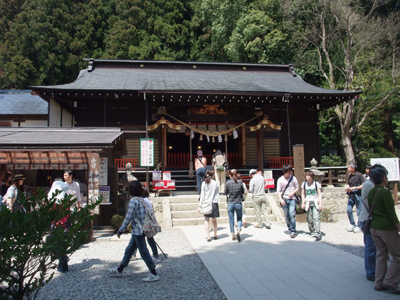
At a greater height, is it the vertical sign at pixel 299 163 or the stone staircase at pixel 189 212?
the vertical sign at pixel 299 163

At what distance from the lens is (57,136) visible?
25.6 feet

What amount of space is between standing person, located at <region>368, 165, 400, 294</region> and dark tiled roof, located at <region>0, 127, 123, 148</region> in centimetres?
560

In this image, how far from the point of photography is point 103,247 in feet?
21.1

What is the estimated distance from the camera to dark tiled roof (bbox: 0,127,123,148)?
7.01 metres

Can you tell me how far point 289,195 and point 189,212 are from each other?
3.41 meters

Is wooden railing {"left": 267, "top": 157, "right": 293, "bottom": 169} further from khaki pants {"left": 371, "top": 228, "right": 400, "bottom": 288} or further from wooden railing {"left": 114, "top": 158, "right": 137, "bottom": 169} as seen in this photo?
khaki pants {"left": 371, "top": 228, "right": 400, "bottom": 288}

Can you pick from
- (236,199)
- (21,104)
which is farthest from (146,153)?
(21,104)

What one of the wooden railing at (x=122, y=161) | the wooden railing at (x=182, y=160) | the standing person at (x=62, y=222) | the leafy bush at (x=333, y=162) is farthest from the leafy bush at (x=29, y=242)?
the leafy bush at (x=333, y=162)

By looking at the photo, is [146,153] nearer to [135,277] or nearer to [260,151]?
[260,151]

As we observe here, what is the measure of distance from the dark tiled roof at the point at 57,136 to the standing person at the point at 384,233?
18.4ft

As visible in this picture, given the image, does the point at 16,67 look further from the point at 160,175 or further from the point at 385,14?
the point at 385,14

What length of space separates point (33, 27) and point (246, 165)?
2059cm

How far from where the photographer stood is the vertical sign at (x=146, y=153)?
9.60 meters

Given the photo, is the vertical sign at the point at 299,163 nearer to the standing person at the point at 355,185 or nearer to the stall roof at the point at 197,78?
the standing person at the point at 355,185
